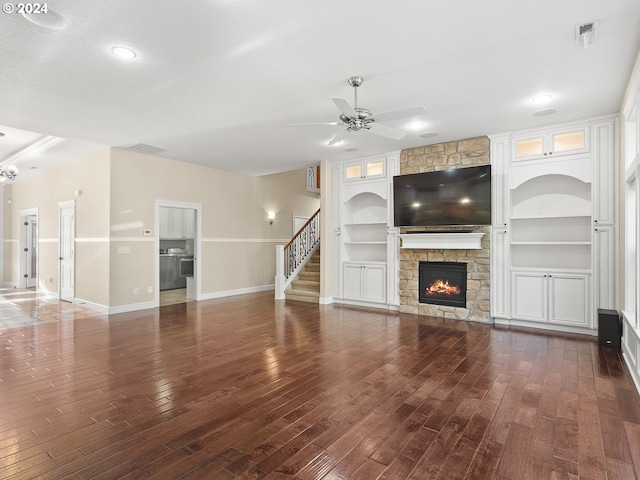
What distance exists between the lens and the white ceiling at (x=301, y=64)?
8.91 ft

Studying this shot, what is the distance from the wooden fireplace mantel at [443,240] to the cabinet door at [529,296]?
787 millimetres

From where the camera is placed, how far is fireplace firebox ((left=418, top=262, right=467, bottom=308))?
6.14 m

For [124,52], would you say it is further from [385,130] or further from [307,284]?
[307,284]

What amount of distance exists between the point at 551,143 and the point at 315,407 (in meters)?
5.18

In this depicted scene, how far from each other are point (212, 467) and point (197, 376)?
1.53m

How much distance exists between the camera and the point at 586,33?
115 inches

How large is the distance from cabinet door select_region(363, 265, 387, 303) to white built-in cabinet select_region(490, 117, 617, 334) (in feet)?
6.64

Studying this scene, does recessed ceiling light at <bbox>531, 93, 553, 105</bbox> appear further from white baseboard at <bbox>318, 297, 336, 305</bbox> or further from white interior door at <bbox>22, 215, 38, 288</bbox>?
white interior door at <bbox>22, 215, 38, 288</bbox>

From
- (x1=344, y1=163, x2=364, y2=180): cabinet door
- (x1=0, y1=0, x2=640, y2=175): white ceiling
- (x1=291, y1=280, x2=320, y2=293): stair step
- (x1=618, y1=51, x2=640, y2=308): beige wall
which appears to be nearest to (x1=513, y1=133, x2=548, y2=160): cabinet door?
(x1=0, y1=0, x2=640, y2=175): white ceiling

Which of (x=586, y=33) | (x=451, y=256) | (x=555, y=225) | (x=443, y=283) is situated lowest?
(x=443, y=283)

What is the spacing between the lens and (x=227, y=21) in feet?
9.12

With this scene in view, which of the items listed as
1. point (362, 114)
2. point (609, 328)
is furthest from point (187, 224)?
point (609, 328)

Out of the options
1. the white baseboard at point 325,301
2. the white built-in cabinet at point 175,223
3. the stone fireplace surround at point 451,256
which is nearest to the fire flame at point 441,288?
the stone fireplace surround at point 451,256

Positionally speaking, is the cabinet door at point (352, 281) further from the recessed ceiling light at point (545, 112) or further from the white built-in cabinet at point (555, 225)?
the recessed ceiling light at point (545, 112)
